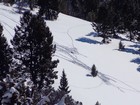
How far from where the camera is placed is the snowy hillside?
40.9m

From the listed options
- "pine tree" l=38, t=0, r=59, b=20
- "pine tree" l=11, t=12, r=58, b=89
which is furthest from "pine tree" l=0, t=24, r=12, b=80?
"pine tree" l=38, t=0, r=59, b=20

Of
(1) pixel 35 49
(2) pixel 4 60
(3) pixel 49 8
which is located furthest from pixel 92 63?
(3) pixel 49 8

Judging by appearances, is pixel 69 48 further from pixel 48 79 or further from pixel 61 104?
pixel 61 104

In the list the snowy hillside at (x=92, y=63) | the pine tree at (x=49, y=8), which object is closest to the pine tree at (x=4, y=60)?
the snowy hillside at (x=92, y=63)

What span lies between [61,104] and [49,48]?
22.6m

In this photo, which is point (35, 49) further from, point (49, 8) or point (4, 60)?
point (49, 8)

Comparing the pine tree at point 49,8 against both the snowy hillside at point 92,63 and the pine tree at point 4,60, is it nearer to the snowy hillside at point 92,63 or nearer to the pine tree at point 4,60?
the snowy hillside at point 92,63

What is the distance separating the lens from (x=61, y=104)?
31.6 ft

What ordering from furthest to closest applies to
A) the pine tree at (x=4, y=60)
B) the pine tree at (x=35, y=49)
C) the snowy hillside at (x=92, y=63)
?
the snowy hillside at (x=92, y=63) → the pine tree at (x=35, y=49) → the pine tree at (x=4, y=60)

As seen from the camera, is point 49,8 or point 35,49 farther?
point 49,8

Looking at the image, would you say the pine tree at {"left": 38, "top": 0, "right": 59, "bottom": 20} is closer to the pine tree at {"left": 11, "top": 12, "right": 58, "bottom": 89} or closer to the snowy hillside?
the snowy hillside

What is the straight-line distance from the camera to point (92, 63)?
169ft

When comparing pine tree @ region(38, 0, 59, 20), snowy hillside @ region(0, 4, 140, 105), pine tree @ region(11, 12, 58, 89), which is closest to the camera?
pine tree @ region(11, 12, 58, 89)

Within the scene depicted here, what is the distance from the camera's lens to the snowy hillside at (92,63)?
4094 cm
